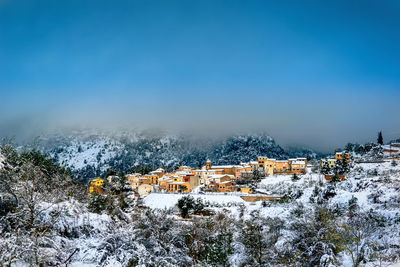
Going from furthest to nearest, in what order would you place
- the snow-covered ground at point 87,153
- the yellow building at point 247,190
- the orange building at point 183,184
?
the snow-covered ground at point 87,153 < the orange building at point 183,184 < the yellow building at point 247,190

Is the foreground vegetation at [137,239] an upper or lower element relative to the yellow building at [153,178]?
upper

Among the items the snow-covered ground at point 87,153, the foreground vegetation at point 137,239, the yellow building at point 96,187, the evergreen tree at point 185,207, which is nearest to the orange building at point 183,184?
the yellow building at point 96,187

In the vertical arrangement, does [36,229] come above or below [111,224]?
above

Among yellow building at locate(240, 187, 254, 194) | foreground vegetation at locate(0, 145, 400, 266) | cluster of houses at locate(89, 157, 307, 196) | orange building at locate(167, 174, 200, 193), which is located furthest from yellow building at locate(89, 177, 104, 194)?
foreground vegetation at locate(0, 145, 400, 266)

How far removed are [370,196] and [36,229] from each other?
25388mm

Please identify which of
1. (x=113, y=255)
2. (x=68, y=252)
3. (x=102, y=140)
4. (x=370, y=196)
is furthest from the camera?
(x=102, y=140)

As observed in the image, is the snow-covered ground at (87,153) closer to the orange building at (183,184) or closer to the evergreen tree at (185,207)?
the orange building at (183,184)

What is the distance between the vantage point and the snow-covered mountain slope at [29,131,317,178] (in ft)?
467

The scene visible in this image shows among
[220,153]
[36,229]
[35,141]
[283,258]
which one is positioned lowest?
[220,153]

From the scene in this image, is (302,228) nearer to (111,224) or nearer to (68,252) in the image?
(111,224)

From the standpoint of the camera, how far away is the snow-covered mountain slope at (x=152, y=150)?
142 m

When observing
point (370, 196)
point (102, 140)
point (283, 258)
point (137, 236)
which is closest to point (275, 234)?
point (283, 258)

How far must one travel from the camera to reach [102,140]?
19350 cm

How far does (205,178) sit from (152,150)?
99.8 meters
